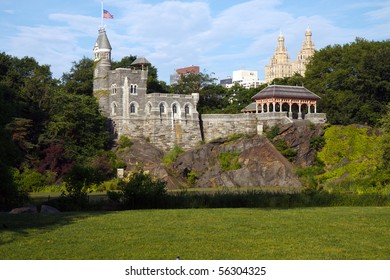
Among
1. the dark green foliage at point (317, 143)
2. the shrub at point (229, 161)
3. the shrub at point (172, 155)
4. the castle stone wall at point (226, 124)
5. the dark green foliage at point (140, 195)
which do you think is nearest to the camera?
the dark green foliage at point (140, 195)

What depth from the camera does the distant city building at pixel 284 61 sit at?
168000mm

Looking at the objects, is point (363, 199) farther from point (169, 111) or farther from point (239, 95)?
point (239, 95)

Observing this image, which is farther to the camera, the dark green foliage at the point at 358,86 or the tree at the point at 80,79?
the tree at the point at 80,79

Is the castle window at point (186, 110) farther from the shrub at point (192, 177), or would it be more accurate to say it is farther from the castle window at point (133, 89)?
the shrub at point (192, 177)

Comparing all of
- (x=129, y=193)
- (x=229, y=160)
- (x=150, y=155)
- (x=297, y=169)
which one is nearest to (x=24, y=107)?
(x=150, y=155)

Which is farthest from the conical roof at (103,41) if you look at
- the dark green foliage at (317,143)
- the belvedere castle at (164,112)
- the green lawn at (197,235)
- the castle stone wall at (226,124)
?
the green lawn at (197,235)

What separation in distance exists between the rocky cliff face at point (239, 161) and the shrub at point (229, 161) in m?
0.22

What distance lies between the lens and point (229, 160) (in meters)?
52.8

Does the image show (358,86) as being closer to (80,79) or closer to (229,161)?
(229,161)

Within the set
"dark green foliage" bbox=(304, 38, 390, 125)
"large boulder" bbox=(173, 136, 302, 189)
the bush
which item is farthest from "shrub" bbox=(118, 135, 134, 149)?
"dark green foliage" bbox=(304, 38, 390, 125)

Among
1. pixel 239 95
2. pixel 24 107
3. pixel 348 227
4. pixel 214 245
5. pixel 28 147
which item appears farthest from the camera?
pixel 239 95

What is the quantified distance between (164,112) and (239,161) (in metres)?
9.81

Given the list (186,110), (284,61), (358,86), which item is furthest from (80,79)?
(284,61)

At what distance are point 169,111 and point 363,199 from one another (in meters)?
33.2
